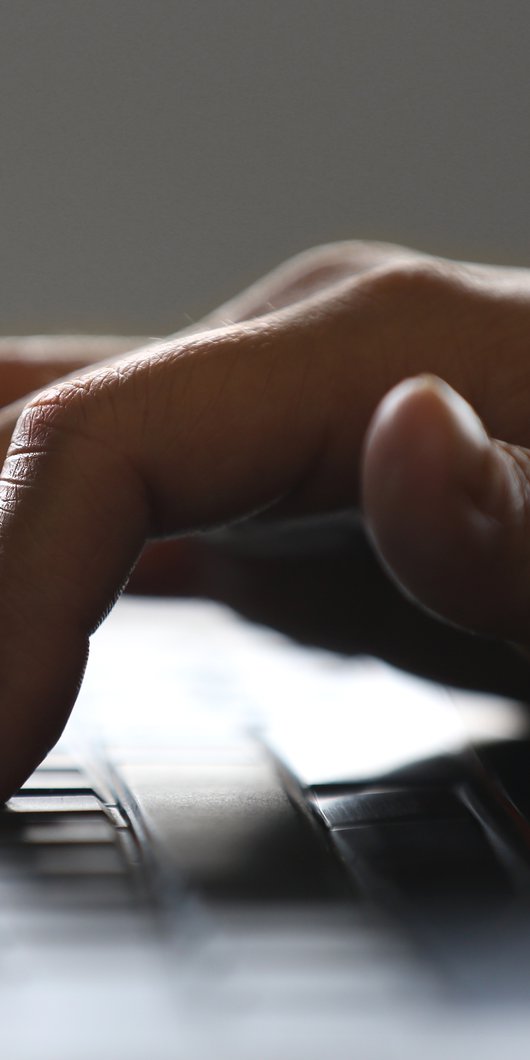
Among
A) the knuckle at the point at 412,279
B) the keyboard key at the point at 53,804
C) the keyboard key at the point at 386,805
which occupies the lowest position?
the keyboard key at the point at 386,805

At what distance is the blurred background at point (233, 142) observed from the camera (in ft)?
7.25

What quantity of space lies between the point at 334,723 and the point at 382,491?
0.59ft

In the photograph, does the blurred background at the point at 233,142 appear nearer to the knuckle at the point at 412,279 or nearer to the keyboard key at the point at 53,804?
the knuckle at the point at 412,279

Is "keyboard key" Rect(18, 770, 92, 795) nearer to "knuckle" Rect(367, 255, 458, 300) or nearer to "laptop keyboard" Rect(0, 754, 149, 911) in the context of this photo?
"laptop keyboard" Rect(0, 754, 149, 911)

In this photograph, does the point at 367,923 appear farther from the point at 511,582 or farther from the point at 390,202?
the point at 390,202

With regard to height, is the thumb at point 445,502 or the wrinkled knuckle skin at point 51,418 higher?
the wrinkled knuckle skin at point 51,418

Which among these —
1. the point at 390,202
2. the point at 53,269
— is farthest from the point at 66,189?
the point at 390,202

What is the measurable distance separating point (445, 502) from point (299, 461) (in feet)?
0.50

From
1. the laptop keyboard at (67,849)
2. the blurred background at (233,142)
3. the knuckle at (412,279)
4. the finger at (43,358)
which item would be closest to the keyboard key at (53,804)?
the laptop keyboard at (67,849)

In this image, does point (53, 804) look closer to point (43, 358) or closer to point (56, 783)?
point (56, 783)

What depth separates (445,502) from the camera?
11.6 inches

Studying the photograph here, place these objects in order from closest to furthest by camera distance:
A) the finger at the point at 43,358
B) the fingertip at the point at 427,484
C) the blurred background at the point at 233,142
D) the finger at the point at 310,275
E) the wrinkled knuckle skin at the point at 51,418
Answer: the fingertip at the point at 427,484
the wrinkled knuckle skin at the point at 51,418
the finger at the point at 310,275
the finger at the point at 43,358
the blurred background at the point at 233,142

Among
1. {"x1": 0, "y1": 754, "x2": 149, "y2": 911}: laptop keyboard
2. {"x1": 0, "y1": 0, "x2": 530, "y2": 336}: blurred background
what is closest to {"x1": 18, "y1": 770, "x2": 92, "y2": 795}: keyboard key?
{"x1": 0, "y1": 754, "x2": 149, "y2": 911}: laptop keyboard

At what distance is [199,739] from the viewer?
434 millimetres
